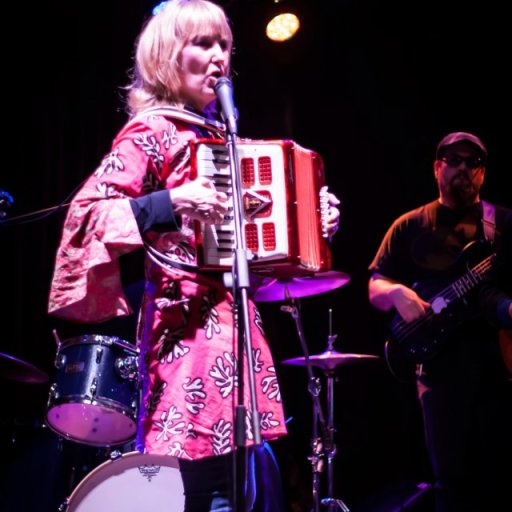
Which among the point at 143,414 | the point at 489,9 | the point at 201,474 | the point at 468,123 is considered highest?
the point at 489,9

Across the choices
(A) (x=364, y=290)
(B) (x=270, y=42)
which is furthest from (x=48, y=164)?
(A) (x=364, y=290)

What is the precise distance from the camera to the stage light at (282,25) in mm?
4902

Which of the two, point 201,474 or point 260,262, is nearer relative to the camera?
point 201,474

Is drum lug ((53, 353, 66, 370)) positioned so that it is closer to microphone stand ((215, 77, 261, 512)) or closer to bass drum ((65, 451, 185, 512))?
bass drum ((65, 451, 185, 512))

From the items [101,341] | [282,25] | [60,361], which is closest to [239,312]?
[101,341]

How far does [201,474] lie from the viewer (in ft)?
5.10

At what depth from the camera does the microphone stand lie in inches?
52.6

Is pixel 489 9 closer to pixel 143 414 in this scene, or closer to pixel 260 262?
pixel 260 262

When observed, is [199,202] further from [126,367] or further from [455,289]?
[455,289]

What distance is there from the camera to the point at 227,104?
163cm

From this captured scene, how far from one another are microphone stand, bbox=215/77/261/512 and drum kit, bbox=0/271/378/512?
825 millimetres

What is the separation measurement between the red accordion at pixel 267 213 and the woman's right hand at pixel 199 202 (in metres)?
0.06

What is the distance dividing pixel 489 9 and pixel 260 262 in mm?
3963

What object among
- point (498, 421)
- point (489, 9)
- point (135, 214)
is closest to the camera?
point (135, 214)
